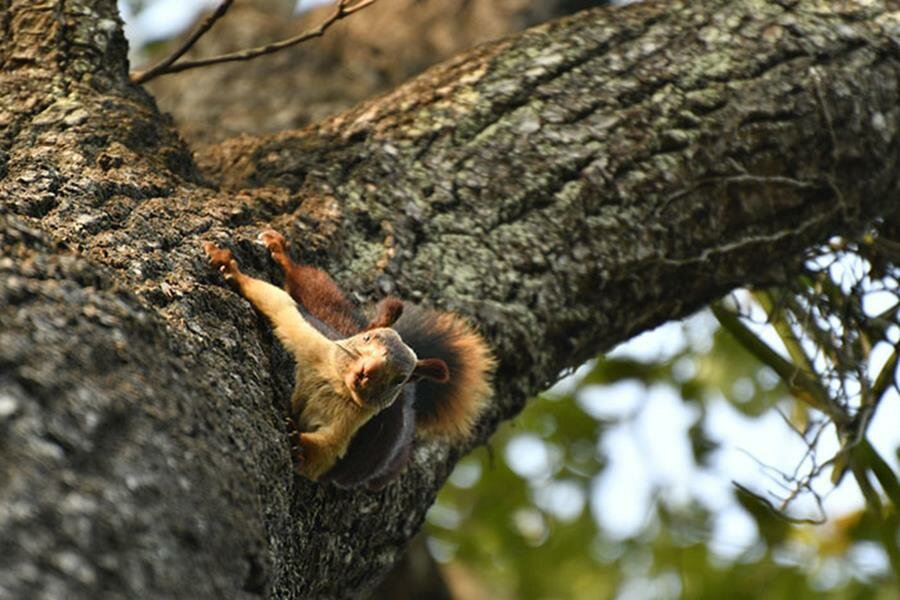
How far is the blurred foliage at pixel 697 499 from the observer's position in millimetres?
3441

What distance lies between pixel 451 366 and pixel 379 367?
0.17 m

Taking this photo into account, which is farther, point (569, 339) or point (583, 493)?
point (583, 493)

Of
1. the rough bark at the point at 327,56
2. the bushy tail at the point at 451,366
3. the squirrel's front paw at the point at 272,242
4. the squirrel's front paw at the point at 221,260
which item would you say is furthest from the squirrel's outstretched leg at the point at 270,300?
the rough bark at the point at 327,56

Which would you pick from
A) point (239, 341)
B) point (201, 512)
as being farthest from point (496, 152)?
point (201, 512)

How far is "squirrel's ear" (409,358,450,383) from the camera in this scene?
252 centimetres

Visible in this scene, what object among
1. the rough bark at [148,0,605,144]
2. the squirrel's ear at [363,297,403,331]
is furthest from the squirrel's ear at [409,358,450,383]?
the rough bark at [148,0,605,144]

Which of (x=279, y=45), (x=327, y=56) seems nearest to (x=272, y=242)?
(x=279, y=45)

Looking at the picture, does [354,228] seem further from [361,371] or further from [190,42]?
[190,42]

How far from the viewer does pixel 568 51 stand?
3.05 meters

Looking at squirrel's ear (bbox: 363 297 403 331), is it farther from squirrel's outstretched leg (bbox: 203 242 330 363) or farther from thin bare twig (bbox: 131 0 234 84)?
thin bare twig (bbox: 131 0 234 84)

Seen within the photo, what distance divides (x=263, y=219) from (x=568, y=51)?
37.2 inches

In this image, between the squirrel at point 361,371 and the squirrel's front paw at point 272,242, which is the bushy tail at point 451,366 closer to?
the squirrel at point 361,371

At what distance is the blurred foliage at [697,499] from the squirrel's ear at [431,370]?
1227mm

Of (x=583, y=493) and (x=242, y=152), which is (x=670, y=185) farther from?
(x=583, y=493)
